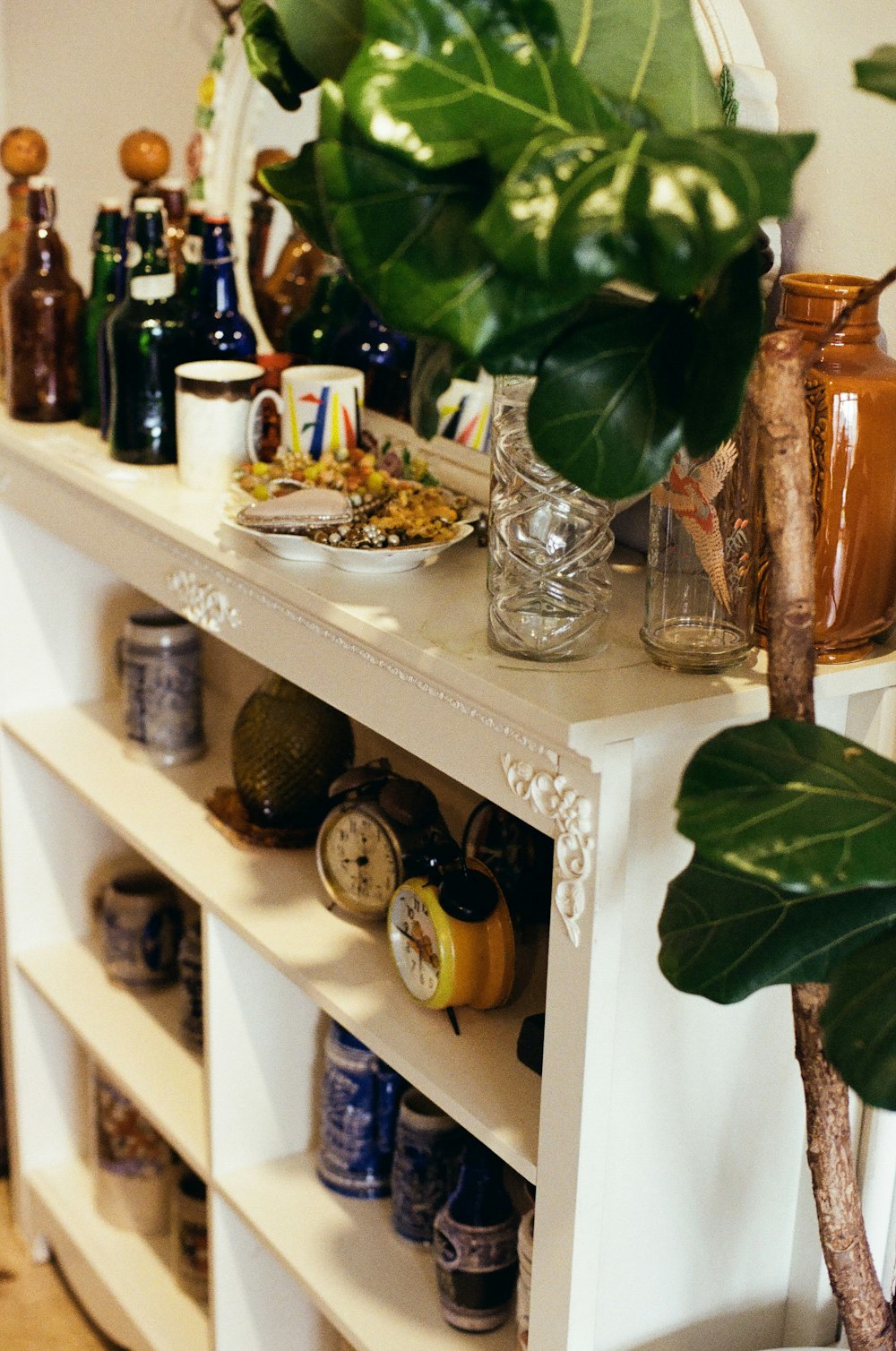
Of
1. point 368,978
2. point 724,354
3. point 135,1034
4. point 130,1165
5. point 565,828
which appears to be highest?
point 724,354

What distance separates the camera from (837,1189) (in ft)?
3.14

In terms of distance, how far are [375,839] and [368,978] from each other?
0.13m

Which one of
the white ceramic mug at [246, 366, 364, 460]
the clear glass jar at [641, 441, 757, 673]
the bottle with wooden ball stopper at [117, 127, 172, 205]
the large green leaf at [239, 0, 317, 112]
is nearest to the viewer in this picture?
the large green leaf at [239, 0, 317, 112]

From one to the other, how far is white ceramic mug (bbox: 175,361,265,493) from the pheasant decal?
21.9 inches

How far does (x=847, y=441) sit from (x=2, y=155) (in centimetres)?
147

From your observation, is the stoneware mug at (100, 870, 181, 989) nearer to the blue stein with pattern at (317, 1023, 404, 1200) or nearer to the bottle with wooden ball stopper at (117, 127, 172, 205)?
the blue stein with pattern at (317, 1023, 404, 1200)

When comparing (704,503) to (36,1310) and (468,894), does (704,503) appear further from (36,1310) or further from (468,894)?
(36,1310)

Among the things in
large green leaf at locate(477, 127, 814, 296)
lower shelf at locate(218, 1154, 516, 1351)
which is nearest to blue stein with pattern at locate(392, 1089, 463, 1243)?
lower shelf at locate(218, 1154, 516, 1351)

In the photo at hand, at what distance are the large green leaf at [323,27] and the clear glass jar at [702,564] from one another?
354mm

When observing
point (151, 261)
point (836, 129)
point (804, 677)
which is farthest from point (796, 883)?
point (151, 261)

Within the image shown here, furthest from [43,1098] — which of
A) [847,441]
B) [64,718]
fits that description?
[847,441]

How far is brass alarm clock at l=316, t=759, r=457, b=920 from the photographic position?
4.44ft

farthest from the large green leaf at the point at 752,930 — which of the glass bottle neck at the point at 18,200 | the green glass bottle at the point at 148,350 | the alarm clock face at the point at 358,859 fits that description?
the glass bottle neck at the point at 18,200

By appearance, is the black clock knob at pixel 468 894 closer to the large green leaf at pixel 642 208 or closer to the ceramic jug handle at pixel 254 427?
the ceramic jug handle at pixel 254 427
